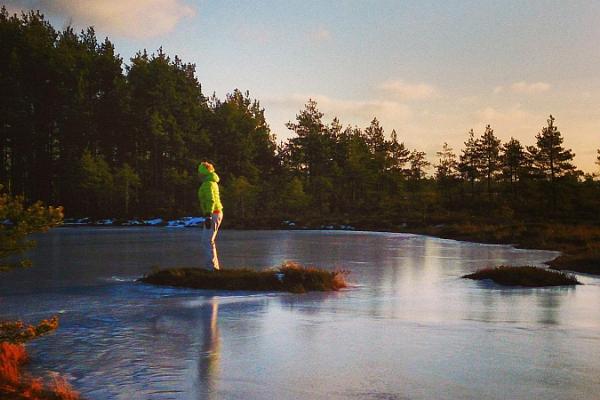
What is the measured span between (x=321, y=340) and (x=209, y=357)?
187 cm

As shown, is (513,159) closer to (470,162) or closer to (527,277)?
(470,162)

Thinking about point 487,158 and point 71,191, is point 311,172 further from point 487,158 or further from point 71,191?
point 71,191

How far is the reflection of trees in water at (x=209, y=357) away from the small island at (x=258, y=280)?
3.67 metres

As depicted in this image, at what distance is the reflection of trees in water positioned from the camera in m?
6.73

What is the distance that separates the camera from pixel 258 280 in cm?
1566

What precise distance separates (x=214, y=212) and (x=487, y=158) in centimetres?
7594

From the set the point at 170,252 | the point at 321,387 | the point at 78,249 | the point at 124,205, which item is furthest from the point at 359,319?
the point at 124,205

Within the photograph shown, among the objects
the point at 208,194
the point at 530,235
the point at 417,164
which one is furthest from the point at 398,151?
the point at 208,194

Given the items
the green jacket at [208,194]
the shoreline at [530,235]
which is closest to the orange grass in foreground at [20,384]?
the green jacket at [208,194]

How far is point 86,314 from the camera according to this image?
1160cm

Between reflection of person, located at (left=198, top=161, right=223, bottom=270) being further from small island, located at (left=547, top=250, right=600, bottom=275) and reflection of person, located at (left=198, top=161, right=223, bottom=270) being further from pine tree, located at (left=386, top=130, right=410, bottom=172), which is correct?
pine tree, located at (left=386, top=130, right=410, bottom=172)

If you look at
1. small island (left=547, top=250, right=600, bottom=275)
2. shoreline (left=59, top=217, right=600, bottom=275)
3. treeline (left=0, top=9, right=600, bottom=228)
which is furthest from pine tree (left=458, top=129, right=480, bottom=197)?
small island (left=547, top=250, right=600, bottom=275)

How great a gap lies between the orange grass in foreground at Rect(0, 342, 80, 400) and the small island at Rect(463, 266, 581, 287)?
12.7 metres

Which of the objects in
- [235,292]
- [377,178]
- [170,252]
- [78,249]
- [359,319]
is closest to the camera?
[359,319]
